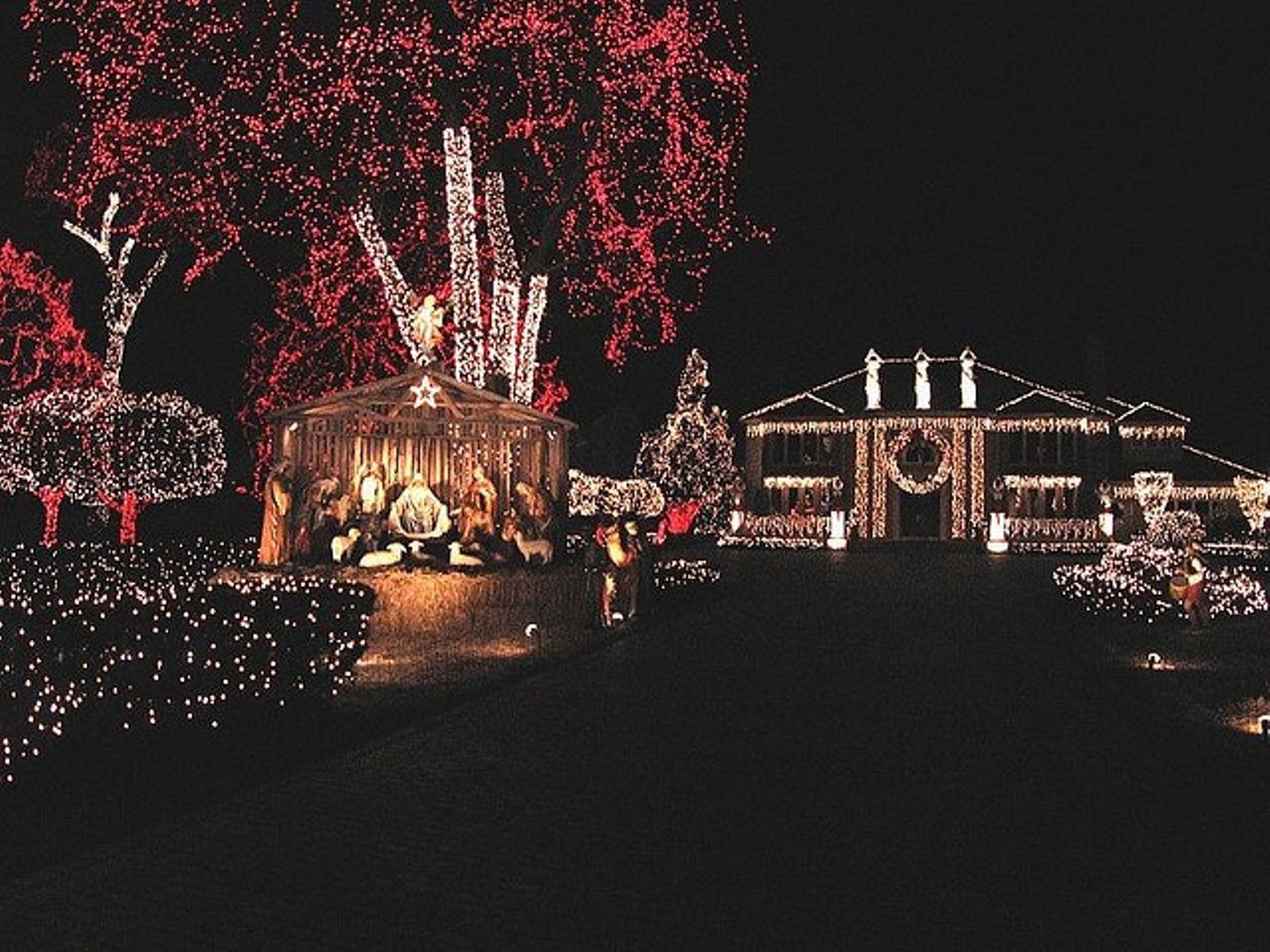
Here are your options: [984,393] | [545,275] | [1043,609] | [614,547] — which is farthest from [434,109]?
[984,393]

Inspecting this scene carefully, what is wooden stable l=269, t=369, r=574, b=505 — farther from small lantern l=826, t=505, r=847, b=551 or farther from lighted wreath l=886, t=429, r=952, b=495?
lighted wreath l=886, t=429, r=952, b=495

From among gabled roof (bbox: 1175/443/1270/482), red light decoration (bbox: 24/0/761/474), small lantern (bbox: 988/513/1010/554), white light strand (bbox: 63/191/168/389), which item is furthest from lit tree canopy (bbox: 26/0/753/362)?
gabled roof (bbox: 1175/443/1270/482)

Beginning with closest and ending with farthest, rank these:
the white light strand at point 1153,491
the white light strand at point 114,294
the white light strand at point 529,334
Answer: the white light strand at point 529,334, the white light strand at point 114,294, the white light strand at point 1153,491

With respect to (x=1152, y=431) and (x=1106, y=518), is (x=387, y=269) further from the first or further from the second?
(x=1152, y=431)

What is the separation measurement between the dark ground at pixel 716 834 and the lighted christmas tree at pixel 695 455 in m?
43.2

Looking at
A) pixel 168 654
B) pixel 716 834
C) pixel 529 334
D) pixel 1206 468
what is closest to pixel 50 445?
pixel 529 334

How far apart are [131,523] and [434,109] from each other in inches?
561

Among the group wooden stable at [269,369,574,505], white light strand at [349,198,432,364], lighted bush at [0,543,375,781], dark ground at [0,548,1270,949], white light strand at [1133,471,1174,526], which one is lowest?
dark ground at [0,548,1270,949]

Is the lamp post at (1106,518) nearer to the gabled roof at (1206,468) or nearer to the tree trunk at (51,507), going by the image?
the gabled roof at (1206,468)

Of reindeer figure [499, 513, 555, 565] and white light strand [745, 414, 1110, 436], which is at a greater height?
white light strand [745, 414, 1110, 436]

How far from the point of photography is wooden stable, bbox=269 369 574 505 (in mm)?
19344

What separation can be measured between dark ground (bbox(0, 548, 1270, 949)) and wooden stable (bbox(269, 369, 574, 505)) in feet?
23.9

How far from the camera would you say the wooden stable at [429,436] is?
19344 millimetres

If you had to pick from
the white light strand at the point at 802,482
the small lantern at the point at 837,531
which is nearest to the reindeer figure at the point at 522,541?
the small lantern at the point at 837,531
